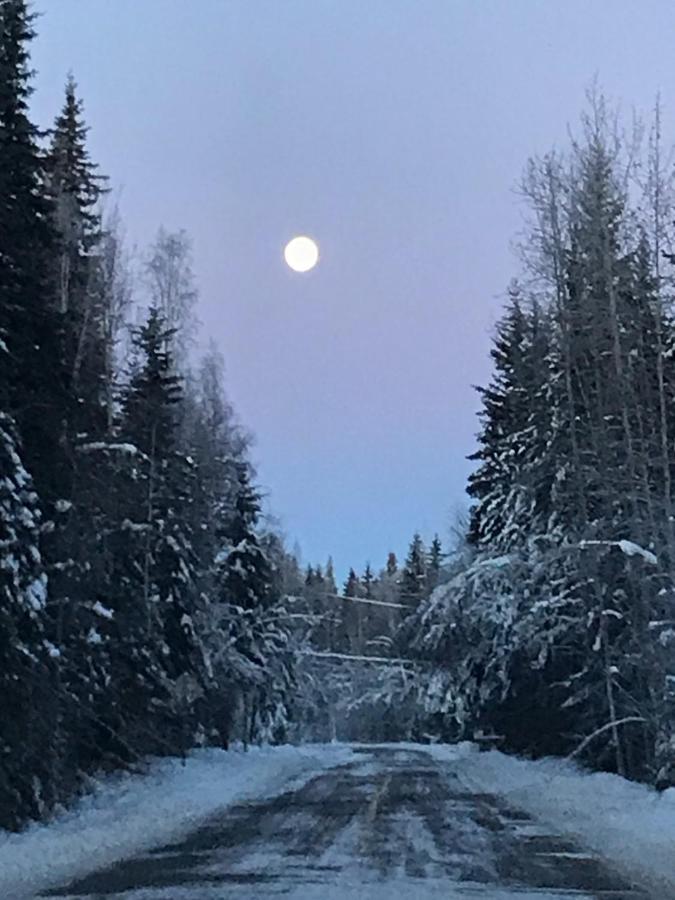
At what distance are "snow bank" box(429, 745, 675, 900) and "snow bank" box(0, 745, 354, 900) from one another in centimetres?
525

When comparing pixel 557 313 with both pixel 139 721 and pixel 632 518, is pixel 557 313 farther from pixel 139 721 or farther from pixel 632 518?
pixel 139 721

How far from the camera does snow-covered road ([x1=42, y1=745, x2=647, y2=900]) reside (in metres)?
10.5

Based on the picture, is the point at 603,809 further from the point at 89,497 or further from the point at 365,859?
the point at 89,497

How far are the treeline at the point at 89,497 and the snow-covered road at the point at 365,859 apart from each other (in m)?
3.36

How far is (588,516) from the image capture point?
27297 mm

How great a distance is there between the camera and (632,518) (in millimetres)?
22219

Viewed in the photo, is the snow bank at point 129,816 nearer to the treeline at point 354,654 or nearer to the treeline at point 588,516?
the treeline at point 588,516

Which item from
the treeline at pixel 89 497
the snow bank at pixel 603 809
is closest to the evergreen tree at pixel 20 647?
the treeline at pixel 89 497

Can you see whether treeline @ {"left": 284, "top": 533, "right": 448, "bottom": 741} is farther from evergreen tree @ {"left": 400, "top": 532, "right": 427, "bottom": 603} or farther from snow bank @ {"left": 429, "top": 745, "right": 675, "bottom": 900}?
snow bank @ {"left": 429, "top": 745, "right": 675, "bottom": 900}

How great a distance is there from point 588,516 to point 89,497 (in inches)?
472

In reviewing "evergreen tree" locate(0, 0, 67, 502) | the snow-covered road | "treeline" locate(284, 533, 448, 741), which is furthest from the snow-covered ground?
"treeline" locate(284, 533, 448, 741)

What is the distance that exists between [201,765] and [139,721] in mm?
5240

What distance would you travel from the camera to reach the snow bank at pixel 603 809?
12.4m

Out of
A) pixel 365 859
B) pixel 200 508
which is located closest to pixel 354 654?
pixel 200 508
